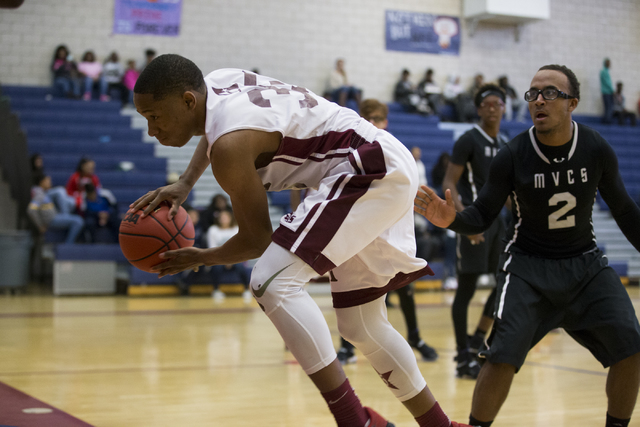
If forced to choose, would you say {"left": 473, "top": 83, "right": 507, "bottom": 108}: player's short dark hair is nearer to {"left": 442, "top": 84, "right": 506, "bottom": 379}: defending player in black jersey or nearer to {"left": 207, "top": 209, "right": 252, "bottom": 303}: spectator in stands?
{"left": 442, "top": 84, "right": 506, "bottom": 379}: defending player in black jersey

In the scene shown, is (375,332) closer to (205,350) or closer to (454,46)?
(205,350)

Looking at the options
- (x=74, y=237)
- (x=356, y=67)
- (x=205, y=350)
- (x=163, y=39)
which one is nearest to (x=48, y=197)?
(x=74, y=237)

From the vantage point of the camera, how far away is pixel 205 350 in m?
5.23

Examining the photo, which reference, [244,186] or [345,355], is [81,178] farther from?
[244,186]

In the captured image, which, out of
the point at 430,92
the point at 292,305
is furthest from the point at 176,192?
the point at 430,92

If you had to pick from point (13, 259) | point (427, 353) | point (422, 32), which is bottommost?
point (13, 259)

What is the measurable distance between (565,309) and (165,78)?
1793 millimetres

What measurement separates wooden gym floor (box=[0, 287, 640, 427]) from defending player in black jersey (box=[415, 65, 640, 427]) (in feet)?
2.52

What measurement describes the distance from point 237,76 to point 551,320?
1.58m

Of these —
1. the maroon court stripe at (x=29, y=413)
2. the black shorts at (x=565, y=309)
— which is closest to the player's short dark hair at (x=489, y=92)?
the black shorts at (x=565, y=309)

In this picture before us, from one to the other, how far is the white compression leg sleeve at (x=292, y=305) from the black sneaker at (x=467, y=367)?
7.72ft

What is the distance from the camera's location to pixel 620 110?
1783cm

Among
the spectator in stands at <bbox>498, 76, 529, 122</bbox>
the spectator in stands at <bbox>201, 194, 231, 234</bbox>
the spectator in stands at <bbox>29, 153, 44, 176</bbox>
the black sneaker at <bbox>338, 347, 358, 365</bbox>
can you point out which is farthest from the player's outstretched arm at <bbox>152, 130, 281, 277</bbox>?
the spectator in stands at <bbox>498, 76, 529, 122</bbox>

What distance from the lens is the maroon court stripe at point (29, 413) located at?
301 centimetres
